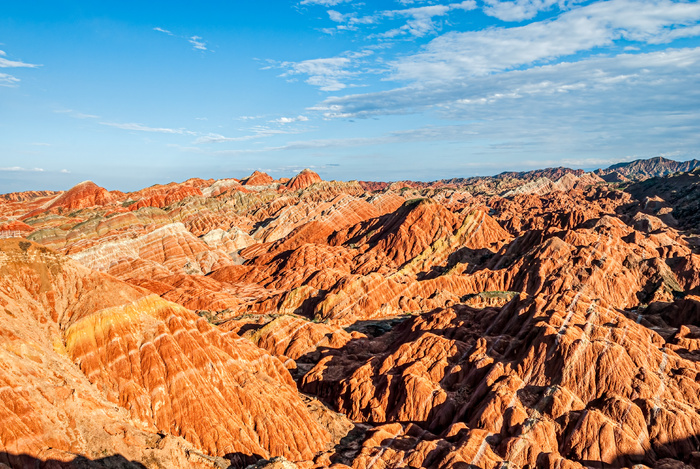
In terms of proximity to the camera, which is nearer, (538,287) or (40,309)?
(40,309)

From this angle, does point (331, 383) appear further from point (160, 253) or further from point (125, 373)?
point (160, 253)

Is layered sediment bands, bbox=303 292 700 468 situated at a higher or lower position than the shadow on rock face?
lower

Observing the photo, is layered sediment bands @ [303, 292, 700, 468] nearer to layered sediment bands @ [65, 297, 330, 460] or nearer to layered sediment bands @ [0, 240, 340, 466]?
layered sediment bands @ [65, 297, 330, 460]

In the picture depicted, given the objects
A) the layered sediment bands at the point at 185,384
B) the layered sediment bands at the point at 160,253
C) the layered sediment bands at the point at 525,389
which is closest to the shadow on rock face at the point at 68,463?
the layered sediment bands at the point at 185,384

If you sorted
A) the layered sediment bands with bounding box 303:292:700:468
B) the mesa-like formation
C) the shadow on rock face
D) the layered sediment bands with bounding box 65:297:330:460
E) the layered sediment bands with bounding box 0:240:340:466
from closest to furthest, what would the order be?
the shadow on rock face, the layered sediment bands with bounding box 0:240:340:466, the mesa-like formation, the layered sediment bands with bounding box 65:297:330:460, the layered sediment bands with bounding box 303:292:700:468

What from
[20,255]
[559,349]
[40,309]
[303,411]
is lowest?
[303,411]

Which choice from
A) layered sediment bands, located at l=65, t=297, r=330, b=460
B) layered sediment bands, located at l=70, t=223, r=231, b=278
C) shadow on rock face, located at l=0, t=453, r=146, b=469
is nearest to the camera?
shadow on rock face, located at l=0, t=453, r=146, b=469

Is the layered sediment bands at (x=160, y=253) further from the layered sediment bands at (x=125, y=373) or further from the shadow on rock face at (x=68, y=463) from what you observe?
the shadow on rock face at (x=68, y=463)

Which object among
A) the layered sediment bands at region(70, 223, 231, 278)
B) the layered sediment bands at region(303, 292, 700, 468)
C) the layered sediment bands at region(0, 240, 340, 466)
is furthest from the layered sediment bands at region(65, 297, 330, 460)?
the layered sediment bands at region(70, 223, 231, 278)

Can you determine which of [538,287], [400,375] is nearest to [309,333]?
[400,375]

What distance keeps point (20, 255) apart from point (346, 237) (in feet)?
423

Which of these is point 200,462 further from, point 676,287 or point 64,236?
point 64,236

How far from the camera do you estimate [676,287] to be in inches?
3664

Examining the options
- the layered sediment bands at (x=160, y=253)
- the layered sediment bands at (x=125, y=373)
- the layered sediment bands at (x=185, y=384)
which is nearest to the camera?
the layered sediment bands at (x=125, y=373)
